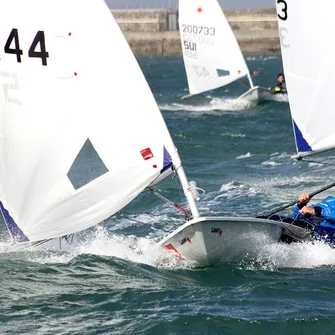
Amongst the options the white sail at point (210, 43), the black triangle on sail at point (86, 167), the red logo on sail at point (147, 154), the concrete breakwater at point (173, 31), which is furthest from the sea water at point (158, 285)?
the concrete breakwater at point (173, 31)

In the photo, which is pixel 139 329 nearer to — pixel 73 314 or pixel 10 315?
pixel 73 314

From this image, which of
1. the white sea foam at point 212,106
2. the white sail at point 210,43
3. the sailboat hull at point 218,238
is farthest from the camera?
the white sea foam at point 212,106

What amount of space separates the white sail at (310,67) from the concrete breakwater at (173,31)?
157ft

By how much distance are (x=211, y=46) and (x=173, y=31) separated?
34090 mm

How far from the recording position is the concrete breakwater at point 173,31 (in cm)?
5697

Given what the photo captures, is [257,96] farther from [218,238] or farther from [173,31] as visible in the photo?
[173,31]

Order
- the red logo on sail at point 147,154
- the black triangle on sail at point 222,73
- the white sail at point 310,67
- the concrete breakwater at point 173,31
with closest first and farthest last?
the red logo on sail at point 147,154, the white sail at point 310,67, the black triangle on sail at point 222,73, the concrete breakwater at point 173,31

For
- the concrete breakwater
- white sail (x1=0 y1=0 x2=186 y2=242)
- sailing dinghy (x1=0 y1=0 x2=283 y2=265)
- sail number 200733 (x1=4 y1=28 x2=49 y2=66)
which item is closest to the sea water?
sailing dinghy (x1=0 y1=0 x2=283 y2=265)

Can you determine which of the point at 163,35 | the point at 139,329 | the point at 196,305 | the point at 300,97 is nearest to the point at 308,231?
the point at 300,97

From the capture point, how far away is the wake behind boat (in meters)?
24.0

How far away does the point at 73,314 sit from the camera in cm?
728

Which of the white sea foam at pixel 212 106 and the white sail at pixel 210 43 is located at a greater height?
the white sail at pixel 210 43

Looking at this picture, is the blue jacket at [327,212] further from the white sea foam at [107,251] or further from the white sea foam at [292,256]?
the white sea foam at [107,251]

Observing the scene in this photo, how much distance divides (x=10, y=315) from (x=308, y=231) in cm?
310
